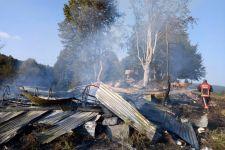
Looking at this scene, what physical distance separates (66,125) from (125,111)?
1573mm

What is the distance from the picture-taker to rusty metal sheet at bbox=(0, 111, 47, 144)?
7.57 metres

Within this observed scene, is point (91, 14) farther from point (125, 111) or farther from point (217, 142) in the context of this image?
point (217, 142)

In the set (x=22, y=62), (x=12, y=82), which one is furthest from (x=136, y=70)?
(x=12, y=82)

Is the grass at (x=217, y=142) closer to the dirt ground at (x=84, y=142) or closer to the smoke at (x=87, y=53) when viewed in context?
the dirt ground at (x=84, y=142)

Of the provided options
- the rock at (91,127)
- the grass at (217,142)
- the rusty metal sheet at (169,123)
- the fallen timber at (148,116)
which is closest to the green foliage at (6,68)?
the rusty metal sheet at (169,123)

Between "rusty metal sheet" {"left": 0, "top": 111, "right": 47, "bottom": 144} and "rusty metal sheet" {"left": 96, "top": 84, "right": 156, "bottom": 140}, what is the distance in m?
1.72

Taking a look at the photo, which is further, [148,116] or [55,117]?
[148,116]

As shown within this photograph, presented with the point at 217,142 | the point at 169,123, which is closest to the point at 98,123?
the point at 169,123

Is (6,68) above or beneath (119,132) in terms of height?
above

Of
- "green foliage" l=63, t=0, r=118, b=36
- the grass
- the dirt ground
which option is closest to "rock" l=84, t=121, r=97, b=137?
the dirt ground

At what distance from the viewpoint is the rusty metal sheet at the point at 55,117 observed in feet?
27.6

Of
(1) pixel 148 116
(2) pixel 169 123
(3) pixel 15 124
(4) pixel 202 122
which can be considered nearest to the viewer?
A: (3) pixel 15 124

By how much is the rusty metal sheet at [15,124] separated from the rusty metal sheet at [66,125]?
67 centimetres

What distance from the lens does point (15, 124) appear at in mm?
8258
